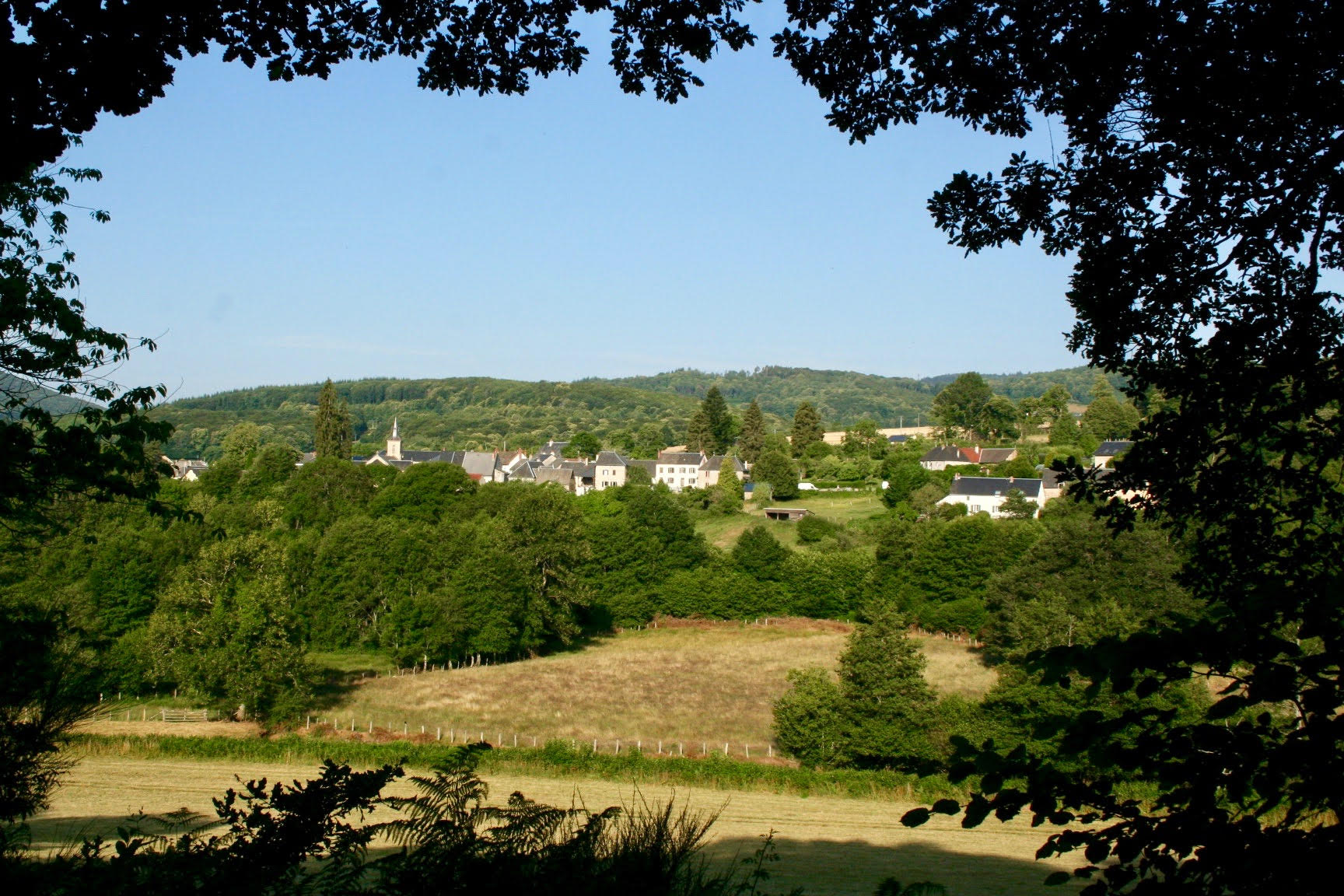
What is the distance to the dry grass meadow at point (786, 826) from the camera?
10.9 m

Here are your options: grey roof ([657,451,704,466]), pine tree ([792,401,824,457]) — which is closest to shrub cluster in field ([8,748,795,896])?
grey roof ([657,451,704,466])

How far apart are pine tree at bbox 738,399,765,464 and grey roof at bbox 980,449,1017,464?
20.3m

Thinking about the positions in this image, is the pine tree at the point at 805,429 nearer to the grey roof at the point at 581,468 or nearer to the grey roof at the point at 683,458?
the grey roof at the point at 683,458

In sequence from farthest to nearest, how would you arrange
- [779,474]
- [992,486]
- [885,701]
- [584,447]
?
[584,447]
[779,474]
[992,486]
[885,701]

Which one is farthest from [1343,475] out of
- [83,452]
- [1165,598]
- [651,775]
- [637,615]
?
[637,615]

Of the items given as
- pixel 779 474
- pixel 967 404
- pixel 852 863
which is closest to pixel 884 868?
pixel 852 863

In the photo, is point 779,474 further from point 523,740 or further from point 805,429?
point 523,740

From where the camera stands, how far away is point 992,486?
55969 millimetres

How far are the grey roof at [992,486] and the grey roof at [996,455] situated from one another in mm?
18745

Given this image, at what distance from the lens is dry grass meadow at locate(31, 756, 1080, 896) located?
10938 millimetres

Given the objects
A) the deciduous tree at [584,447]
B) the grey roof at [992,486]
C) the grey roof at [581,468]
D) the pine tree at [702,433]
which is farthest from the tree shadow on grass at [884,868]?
the deciduous tree at [584,447]

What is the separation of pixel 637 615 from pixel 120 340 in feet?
118

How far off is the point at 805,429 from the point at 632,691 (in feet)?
196

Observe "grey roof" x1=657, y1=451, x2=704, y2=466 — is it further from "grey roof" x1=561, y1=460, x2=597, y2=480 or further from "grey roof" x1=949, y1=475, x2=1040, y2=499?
"grey roof" x1=949, y1=475, x2=1040, y2=499
